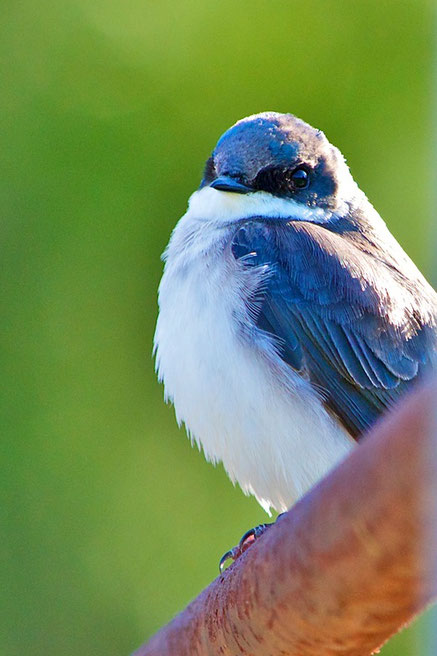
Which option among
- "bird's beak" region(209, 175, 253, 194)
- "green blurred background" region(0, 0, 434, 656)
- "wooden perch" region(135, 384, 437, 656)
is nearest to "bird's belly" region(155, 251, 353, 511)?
"bird's beak" region(209, 175, 253, 194)

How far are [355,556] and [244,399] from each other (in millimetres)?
1857

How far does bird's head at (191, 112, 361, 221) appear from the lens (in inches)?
155

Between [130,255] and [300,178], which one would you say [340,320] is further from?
[130,255]

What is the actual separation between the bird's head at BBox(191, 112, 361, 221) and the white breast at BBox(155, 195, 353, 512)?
38 cm

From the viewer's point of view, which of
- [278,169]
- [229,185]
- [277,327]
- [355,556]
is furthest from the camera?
[278,169]

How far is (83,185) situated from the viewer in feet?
16.5

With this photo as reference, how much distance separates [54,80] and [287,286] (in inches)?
81.2

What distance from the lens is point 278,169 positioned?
13.0ft

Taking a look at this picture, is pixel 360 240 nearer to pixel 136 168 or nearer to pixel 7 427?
pixel 136 168

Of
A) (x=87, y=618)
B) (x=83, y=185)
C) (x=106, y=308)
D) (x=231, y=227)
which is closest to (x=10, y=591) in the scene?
(x=87, y=618)

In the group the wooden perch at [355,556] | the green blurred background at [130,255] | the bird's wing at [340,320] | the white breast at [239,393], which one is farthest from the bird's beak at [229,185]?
the wooden perch at [355,556]

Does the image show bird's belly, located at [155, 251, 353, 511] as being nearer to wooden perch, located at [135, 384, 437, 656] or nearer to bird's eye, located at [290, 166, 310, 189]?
bird's eye, located at [290, 166, 310, 189]

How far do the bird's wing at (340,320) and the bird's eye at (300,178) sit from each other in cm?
36

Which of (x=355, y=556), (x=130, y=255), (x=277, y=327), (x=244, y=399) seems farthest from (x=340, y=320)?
(x=355, y=556)
